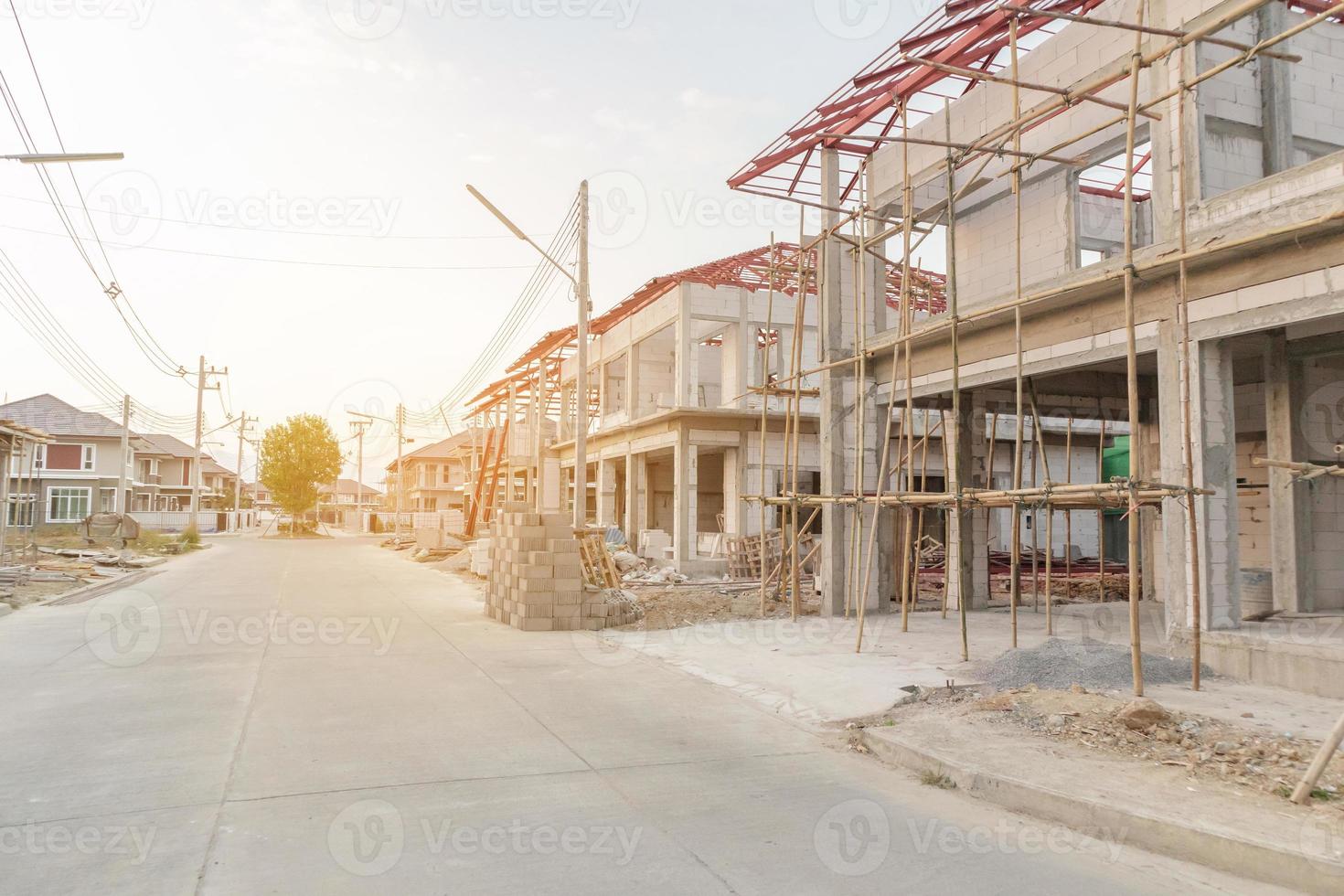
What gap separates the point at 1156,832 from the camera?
4781 mm

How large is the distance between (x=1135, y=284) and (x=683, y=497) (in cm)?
1460

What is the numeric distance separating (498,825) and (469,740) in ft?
6.74

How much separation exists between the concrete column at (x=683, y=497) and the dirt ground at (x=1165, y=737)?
A: 1522 cm

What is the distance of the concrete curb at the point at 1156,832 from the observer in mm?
4227

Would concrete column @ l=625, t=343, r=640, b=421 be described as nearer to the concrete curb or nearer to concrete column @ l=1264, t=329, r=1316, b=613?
concrete column @ l=1264, t=329, r=1316, b=613

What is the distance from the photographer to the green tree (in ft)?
206

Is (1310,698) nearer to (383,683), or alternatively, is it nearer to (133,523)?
(383,683)

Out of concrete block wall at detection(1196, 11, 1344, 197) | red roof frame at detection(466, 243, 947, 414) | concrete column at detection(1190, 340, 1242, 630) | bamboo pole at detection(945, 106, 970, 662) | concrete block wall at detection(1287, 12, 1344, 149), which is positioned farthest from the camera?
red roof frame at detection(466, 243, 947, 414)

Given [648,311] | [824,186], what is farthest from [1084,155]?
[648,311]

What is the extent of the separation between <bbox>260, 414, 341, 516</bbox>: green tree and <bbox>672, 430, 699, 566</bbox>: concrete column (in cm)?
4794

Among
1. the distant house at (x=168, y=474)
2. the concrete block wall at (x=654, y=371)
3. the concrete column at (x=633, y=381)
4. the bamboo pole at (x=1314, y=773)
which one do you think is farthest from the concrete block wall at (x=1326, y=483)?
the distant house at (x=168, y=474)

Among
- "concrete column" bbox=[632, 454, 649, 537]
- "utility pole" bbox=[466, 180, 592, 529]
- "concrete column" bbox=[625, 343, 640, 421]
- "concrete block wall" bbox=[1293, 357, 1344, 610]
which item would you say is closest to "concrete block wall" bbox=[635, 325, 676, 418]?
"concrete column" bbox=[625, 343, 640, 421]

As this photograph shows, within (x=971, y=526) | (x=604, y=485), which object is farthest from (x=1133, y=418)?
(x=604, y=485)

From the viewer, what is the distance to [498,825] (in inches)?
194
